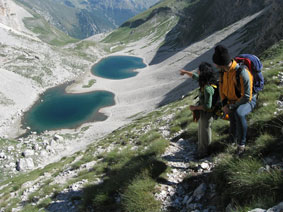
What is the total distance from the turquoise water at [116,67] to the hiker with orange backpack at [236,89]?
3391 inches

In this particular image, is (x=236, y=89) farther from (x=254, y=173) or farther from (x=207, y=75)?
(x=254, y=173)

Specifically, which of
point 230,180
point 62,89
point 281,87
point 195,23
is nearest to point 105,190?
point 230,180

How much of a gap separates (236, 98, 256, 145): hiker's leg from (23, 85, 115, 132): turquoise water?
44.9m

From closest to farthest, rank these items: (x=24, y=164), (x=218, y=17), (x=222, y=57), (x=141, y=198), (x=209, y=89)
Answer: (x=222, y=57)
(x=141, y=198)
(x=209, y=89)
(x=24, y=164)
(x=218, y=17)

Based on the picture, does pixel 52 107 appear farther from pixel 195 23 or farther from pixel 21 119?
pixel 195 23

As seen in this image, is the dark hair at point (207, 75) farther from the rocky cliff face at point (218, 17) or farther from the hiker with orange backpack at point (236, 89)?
the rocky cliff face at point (218, 17)

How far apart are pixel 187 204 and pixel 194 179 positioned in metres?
0.89

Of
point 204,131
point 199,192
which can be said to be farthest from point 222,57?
point 199,192

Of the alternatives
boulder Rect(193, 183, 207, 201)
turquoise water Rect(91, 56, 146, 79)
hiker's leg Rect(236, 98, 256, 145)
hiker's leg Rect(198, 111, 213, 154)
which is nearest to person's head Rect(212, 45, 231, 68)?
hiker's leg Rect(236, 98, 256, 145)

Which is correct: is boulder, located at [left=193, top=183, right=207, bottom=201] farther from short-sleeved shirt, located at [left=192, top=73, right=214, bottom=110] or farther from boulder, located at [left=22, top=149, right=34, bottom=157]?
boulder, located at [left=22, top=149, right=34, bottom=157]

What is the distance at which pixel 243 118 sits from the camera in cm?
575

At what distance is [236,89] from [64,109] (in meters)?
56.3

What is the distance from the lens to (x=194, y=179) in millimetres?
6164

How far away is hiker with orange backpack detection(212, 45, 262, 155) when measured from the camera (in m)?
5.32
